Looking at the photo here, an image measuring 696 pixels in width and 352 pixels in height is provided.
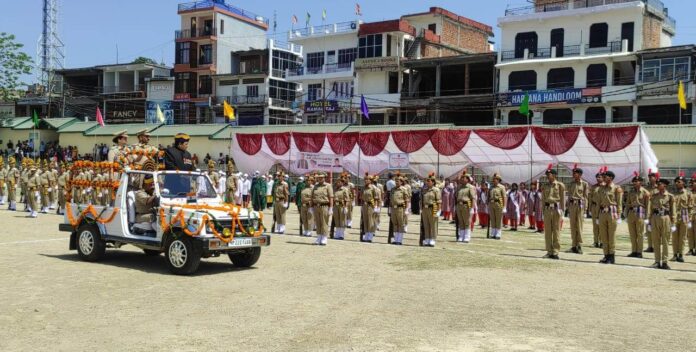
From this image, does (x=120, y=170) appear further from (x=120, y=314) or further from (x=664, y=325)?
(x=664, y=325)

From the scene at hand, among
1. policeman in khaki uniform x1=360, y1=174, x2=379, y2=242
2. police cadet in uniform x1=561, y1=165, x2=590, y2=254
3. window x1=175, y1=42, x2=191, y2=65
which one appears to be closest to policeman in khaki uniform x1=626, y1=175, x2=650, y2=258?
police cadet in uniform x1=561, y1=165, x2=590, y2=254

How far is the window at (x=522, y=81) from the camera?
44.9 metres

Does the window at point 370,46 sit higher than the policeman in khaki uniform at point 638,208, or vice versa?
the window at point 370,46

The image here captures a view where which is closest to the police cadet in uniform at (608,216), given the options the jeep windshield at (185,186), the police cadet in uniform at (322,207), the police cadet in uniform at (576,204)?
the police cadet in uniform at (576,204)

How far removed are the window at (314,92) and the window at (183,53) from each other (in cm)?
1399

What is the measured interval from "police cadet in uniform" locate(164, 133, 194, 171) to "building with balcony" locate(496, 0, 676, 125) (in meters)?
34.1

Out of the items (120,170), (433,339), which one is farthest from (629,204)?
(120,170)

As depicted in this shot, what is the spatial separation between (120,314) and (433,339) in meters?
4.19

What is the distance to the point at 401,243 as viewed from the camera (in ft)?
59.3

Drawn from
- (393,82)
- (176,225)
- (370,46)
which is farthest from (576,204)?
(370,46)

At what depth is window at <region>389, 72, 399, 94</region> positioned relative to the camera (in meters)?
52.3

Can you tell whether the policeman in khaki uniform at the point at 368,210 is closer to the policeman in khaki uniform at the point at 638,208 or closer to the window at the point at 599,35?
the policeman in khaki uniform at the point at 638,208

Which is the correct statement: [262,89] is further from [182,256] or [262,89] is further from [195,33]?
[182,256]

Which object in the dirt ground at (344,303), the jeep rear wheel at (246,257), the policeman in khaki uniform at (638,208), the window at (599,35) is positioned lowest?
the dirt ground at (344,303)
